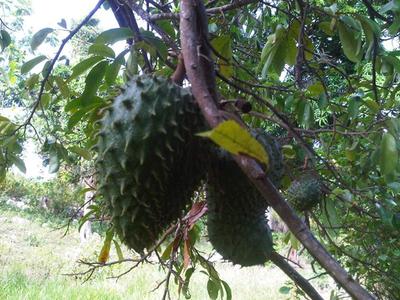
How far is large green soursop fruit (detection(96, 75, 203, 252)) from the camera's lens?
2.27 feet

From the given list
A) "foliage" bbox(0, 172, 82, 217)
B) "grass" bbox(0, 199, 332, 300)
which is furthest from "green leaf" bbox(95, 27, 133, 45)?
"foliage" bbox(0, 172, 82, 217)

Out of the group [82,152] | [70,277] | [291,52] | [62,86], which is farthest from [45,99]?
[70,277]

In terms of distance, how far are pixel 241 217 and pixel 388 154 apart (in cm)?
48

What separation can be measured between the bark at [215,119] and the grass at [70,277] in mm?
2962

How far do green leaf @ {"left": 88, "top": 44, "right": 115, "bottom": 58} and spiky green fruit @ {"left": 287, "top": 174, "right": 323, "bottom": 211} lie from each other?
2.10 ft

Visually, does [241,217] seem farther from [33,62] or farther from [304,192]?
[33,62]

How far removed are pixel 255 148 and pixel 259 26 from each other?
1.80 meters

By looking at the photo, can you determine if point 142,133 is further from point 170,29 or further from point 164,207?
point 170,29

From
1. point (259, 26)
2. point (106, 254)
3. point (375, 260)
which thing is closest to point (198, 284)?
point (375, 260)

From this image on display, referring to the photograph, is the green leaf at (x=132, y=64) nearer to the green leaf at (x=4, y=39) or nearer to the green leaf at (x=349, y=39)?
the green leaf at (x=349, y=39)

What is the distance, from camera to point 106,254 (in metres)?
1.32

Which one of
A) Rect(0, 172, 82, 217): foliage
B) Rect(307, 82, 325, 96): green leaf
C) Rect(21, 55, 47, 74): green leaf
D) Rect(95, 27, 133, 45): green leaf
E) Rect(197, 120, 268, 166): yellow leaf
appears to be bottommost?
Rect(197, 120, 268, 166): yellow leaf

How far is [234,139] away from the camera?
40cm

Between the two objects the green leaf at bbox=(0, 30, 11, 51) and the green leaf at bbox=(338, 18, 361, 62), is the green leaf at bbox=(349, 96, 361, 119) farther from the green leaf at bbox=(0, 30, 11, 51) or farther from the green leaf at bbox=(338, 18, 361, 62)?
the green leaf at bbox=(0, 30, 11, 51)
